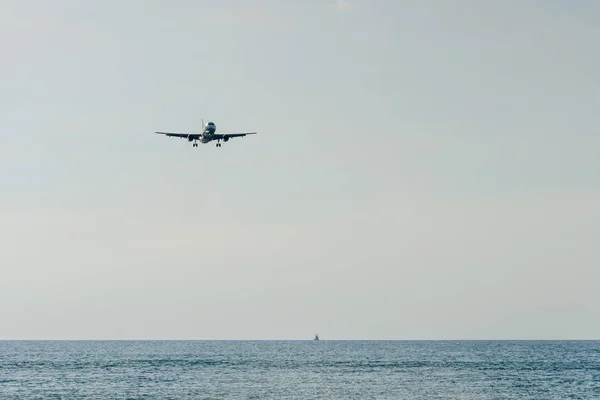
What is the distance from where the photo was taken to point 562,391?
120 meters

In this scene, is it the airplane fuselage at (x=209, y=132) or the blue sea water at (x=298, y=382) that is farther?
the airplane fuselage at (x=209, y=132)

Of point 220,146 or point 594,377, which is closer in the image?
point 220,146

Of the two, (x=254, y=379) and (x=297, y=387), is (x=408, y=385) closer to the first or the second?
(x=297, y=387)

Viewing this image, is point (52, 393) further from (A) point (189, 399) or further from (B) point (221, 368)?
(B) point (221, 368)

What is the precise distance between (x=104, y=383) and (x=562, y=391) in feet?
215

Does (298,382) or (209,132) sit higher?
(209,132)

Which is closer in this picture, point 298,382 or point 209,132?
point 209,132

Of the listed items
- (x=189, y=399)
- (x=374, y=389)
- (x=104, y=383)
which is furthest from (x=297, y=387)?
(x=104, y=383)

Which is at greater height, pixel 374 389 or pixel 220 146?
pixel 220 146

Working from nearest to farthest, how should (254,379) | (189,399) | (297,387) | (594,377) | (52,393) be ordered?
1. (189,399)
2. (52,393)
3. (297,387)
4. (254,379)
5. (594,377)

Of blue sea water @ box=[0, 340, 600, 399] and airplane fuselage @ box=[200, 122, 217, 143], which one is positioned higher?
airplane fuselage @ box=[200, 122, 217, 143]

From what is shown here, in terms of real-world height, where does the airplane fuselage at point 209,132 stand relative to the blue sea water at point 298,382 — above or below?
above

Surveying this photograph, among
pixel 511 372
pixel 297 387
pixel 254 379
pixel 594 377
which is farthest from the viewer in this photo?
pixel 511 372

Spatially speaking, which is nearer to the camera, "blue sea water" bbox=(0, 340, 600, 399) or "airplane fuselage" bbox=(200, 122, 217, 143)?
"blue sea water" bbox=(0, 340, 600, 399)
